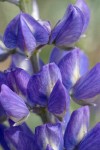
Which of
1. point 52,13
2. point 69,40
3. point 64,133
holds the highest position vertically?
point 69,40

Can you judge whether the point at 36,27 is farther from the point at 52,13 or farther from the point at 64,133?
the point at 52,13

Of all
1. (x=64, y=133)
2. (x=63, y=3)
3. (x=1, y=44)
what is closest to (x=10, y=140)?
(x=64, y=133)

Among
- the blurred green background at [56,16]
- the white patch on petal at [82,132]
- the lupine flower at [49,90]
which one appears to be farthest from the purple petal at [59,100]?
the blurred green background at [56,16]

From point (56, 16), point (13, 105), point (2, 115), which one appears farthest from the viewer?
point (56, 16)

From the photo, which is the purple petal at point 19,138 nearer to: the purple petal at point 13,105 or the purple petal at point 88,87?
the purple petal at point 13,105

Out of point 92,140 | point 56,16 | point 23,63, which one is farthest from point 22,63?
point 56,16

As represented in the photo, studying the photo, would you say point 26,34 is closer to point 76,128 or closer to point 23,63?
point 23,63
